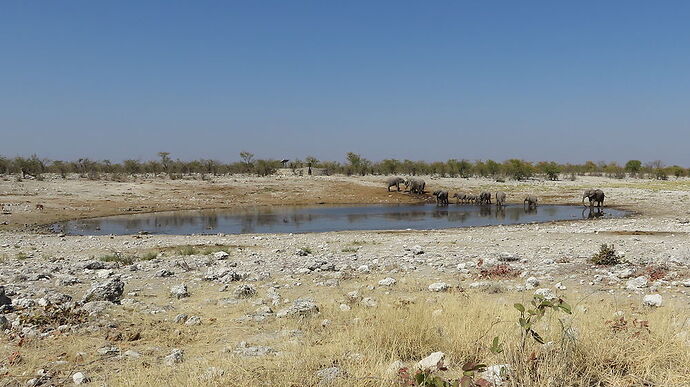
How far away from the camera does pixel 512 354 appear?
4758 millimetres

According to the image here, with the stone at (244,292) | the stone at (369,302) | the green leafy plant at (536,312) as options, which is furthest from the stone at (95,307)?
the green leafy plant at (536,312)

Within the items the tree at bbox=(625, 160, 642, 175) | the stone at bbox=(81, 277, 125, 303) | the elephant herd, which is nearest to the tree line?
the tree at bbox=(625, 160, 642, 175)

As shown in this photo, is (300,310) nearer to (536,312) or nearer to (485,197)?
(536,312)

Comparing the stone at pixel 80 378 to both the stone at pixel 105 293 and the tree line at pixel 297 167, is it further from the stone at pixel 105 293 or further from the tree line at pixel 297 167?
the tree line at pixel 297 167

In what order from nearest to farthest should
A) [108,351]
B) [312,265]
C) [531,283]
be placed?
[108,351], [531,283], [312,265]

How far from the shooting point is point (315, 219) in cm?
3559

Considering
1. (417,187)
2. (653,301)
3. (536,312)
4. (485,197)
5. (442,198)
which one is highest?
(536,312)

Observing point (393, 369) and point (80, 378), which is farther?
point (80, 378)

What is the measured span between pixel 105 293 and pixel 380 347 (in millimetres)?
5912

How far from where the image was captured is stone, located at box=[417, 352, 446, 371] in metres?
4.90

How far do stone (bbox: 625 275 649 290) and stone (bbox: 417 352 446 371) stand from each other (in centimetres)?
585

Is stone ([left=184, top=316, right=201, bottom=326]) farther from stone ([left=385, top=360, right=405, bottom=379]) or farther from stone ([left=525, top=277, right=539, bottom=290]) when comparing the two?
stone ([left=525, top=277, right=539, bottom=290])

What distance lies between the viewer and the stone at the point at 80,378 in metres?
5.20

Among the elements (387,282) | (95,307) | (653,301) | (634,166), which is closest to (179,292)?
(95,307)
